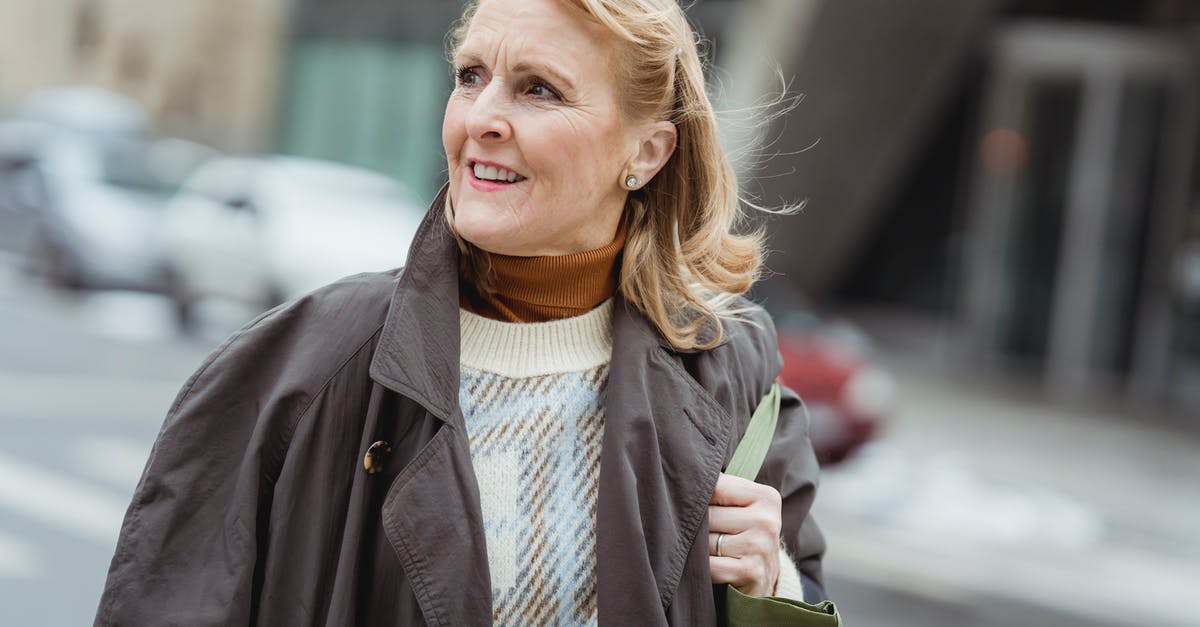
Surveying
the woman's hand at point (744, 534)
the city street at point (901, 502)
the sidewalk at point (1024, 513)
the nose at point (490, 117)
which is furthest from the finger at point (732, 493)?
the sidewalk at point (1024, 513)

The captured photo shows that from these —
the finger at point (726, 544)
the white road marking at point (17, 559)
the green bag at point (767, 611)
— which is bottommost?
the white road marking at point (17, 559)

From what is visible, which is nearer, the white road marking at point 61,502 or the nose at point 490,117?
the nose at point 490,117

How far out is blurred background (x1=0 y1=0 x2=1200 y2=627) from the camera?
8.88 meters

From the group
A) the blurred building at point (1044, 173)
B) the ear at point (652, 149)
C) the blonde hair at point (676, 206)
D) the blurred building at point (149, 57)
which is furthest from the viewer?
the blurred building at point (149, 57)

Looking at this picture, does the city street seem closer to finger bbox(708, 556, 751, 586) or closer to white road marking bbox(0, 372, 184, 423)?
white road marking bbox(0, 372, 184, 423)

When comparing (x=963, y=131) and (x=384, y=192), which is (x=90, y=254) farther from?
(x=963, y=131)

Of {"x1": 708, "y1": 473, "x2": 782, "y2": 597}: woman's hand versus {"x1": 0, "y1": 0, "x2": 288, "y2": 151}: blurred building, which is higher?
{"x1": 0, "y1": 0, "x2": 288, "y2": 151}: blurred building

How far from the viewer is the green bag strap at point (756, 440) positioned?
2279 mm

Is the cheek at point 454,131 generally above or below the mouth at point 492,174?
above

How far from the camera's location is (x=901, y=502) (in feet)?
34.1

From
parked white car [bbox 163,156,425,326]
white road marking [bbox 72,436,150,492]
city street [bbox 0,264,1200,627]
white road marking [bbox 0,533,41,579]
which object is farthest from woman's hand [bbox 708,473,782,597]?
parked white car [bbox 163,156,425,326]

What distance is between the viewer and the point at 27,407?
956 cm

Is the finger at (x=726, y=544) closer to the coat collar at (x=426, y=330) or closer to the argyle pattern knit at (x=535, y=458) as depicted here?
the argyle pattern knit at (x=535, y=458)

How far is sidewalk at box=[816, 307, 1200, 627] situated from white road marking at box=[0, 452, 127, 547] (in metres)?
3.89
